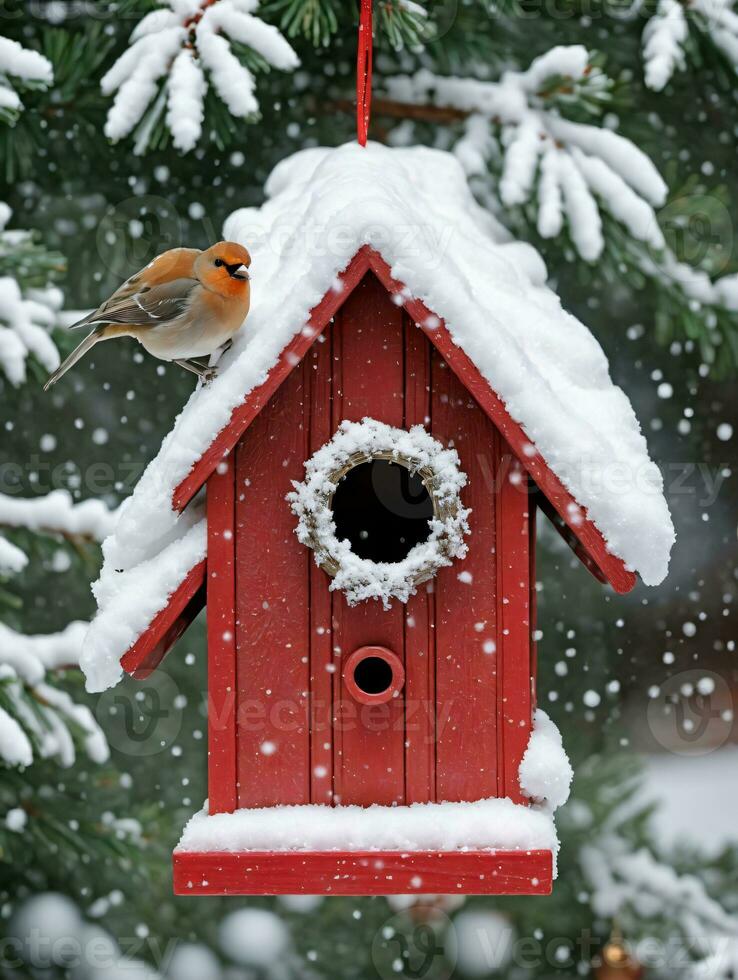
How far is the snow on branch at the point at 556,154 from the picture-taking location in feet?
10.6

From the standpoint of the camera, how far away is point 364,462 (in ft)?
6.54

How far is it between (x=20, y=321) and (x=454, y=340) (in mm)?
1663

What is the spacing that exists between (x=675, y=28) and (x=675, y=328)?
0.91 metres

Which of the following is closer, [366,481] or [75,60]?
[366,481]

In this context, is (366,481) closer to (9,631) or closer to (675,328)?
(9,631)

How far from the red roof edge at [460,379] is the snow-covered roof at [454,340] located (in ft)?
0.04

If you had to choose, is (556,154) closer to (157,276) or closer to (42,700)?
(157,276)

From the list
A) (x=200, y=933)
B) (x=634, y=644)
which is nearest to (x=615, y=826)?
(x=634, y=644)

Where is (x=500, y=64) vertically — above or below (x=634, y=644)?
above

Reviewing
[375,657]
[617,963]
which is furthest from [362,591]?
[617,963]

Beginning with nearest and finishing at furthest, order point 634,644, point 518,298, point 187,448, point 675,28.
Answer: point 187,448 < point 518,298 < point 675,28 < point 634,644

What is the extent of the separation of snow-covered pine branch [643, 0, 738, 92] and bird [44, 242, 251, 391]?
1638 millimetres

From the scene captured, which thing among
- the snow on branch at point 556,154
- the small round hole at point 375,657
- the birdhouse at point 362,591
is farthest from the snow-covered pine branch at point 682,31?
the small round hole at point 375,657

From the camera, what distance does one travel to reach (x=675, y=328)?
374 cm
